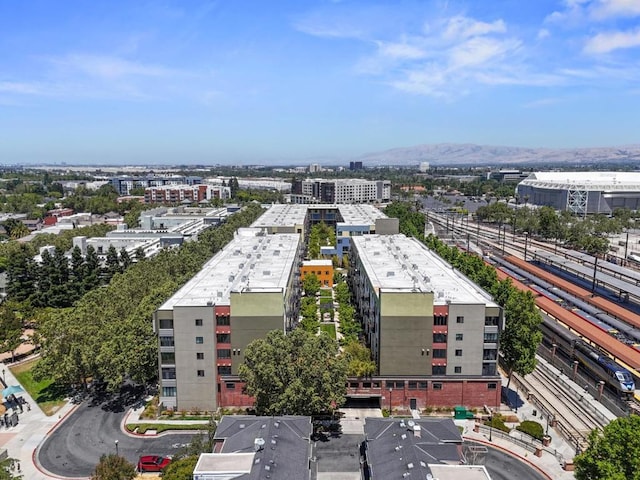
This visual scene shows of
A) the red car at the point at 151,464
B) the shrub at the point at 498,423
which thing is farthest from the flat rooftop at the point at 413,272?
the red car at the point at 151,464

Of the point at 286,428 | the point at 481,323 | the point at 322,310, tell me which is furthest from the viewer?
the point at 322,310

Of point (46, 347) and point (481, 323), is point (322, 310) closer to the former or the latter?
point (481, 323)

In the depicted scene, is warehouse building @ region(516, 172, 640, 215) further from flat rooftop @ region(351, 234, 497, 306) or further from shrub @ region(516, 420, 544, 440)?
shrub @ region(516, 420, 544, 440)

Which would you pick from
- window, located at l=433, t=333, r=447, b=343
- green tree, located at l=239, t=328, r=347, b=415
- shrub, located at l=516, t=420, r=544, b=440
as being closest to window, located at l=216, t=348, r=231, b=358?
green tree, located at l=239, t=328, r=347, b=415

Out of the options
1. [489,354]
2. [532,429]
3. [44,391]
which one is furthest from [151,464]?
[532,429]

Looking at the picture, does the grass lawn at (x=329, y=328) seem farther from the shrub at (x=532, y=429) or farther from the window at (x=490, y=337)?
the shrub at (x=532, y=429)

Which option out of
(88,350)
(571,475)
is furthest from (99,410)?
(571,475)

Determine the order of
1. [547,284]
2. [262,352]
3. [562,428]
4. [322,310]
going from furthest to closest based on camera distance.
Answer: [547,284]
[322,310]
[562,428]
[262,352]
